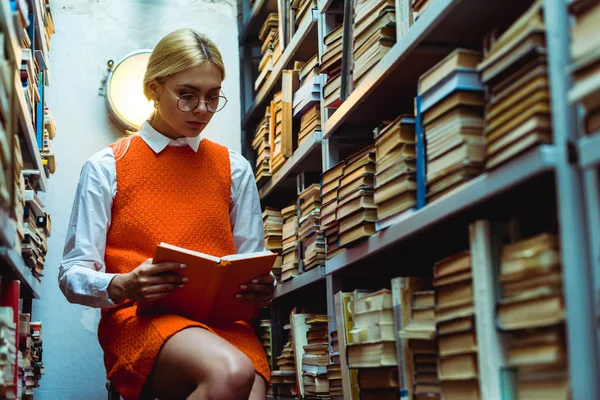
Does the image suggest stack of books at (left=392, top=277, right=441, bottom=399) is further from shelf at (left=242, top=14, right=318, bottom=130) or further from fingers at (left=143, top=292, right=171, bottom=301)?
shelf at (left=242, top=14, right=318, bottom=130)

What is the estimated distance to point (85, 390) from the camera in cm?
349

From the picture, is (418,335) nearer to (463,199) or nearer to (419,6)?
(463,199)

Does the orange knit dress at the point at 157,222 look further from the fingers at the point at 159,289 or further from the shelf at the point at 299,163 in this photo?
the shelf at the point at 299,163

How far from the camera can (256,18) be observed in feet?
12.6

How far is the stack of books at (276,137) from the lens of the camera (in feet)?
10.4

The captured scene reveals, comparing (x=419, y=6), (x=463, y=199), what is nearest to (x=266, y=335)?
(x=419, y=6)

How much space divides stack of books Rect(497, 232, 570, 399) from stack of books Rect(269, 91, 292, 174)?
6.10ft

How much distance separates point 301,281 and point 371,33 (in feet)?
3.46

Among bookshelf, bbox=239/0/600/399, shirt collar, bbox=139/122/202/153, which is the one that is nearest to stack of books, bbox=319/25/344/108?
bookshelf, bbox=239/0/600/399

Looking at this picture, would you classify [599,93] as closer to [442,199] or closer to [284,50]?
[442,199]

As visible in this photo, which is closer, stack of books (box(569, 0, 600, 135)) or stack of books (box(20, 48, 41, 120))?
stack of books (box(569, 0, 600, 135))

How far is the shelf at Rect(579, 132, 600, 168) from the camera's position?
108 centimetres

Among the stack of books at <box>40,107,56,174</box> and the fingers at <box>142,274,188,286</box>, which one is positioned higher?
the stack of books at <box>40,107,56,174</box>

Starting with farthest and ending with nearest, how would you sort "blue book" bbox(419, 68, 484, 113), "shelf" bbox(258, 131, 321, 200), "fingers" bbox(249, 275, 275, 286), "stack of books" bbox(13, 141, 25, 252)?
"shelf" bbox(258, 131, 321, 200)
"fingers" bbox(249, 275, 275, 286)
"stack of books" bbox(13, 141, 25, 252)
"blue book" bbox(419, 68, 484, 113)
